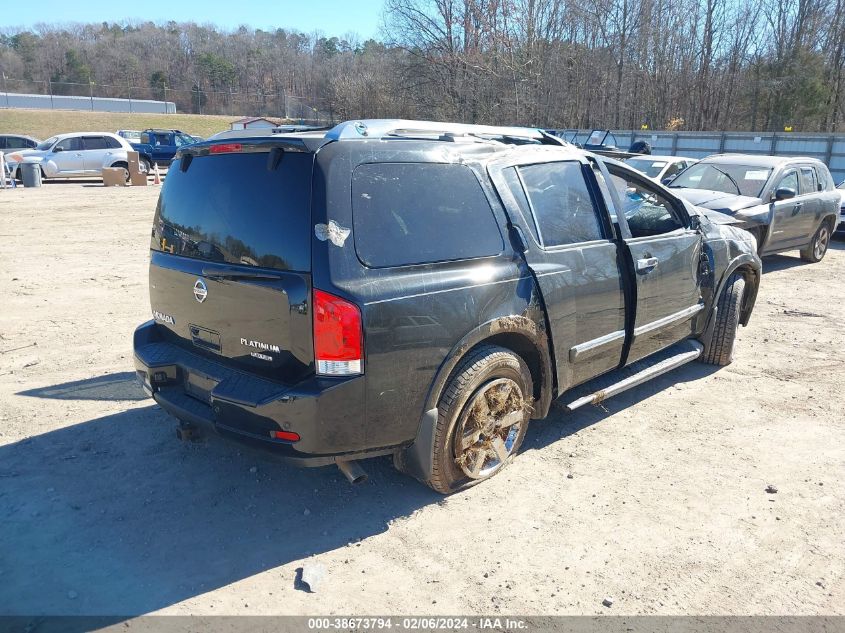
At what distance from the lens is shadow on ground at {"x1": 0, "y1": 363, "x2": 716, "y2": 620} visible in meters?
2.92

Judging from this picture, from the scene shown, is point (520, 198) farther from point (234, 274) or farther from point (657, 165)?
point (657, 165)

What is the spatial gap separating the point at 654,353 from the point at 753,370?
144 cm

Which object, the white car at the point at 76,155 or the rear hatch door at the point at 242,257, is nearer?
the rear hatch door at the point at 242,257

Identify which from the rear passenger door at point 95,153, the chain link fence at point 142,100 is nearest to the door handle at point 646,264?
the rear passenger door at point 95,153

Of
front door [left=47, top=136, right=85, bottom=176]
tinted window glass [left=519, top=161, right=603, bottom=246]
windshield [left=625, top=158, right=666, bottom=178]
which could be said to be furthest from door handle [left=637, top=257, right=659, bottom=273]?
front door [left=47, top=136, right=85, bottom=176]

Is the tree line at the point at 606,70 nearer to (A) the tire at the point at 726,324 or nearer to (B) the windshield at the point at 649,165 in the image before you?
(B) the windshield at the point at 649,165

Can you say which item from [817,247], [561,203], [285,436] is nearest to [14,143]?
[817,247]

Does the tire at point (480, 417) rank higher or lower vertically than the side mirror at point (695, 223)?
lower

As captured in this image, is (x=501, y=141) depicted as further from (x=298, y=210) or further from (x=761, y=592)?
(x=761, y=592)

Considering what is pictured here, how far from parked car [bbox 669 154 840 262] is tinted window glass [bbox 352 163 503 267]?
24.1 feet

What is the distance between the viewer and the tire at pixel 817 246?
1156cm

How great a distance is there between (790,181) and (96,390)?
1085 cm

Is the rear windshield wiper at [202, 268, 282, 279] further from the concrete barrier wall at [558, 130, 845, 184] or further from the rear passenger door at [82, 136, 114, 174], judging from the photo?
the rear passenger door at [82, 136, 114, 174]

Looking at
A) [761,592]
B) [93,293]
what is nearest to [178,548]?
[761,592]
